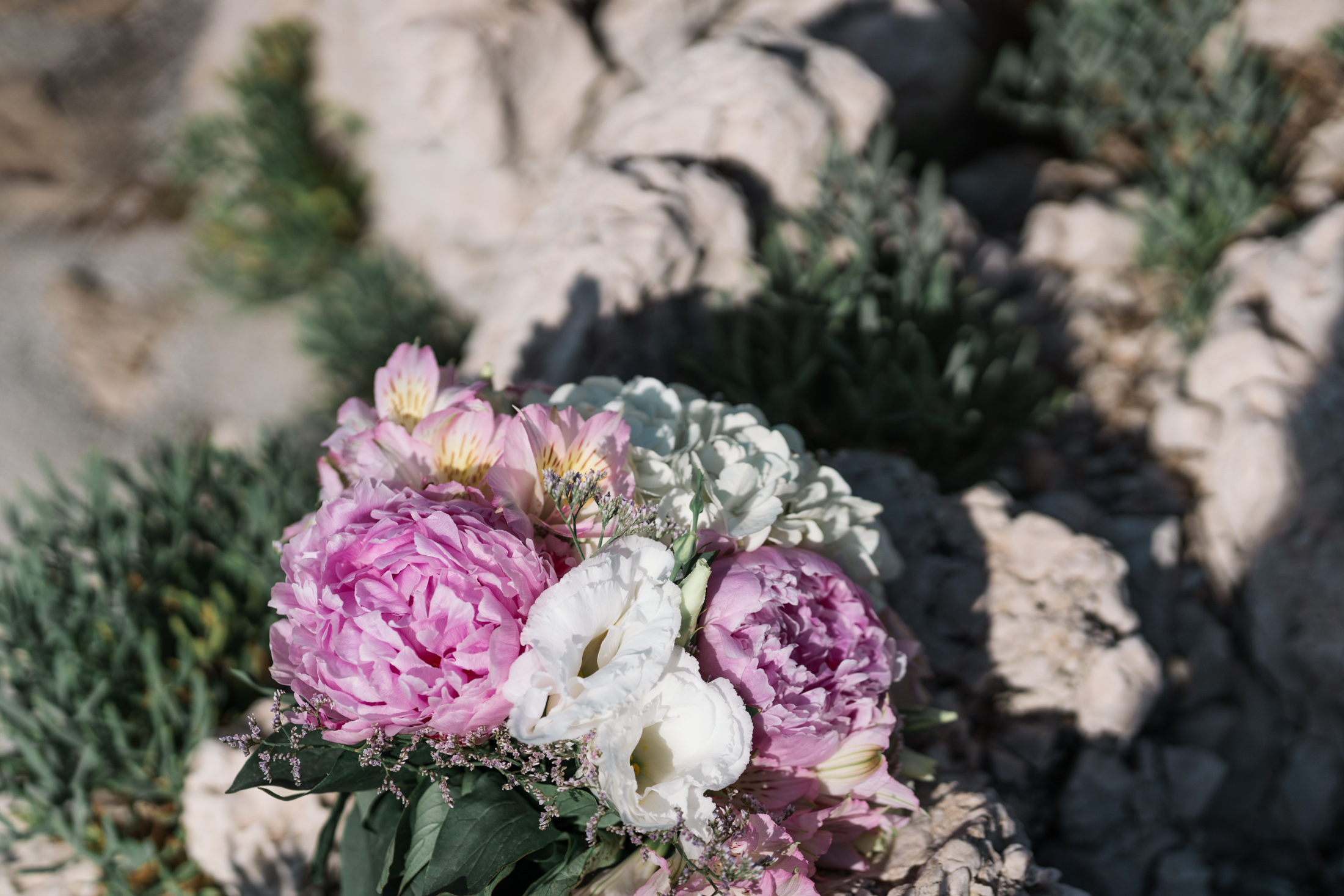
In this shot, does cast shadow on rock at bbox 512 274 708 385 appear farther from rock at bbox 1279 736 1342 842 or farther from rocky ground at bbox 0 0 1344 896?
rock at bbox 1279 736 1342 842

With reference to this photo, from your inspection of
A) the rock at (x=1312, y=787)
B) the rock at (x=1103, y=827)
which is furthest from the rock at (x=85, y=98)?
the rock at (x=1312, y=787)

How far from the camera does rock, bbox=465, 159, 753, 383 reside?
2.26m

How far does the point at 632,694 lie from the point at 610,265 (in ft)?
4.69

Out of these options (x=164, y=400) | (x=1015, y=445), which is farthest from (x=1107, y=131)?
(x=164, y=400)

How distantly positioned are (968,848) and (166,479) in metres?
2.38

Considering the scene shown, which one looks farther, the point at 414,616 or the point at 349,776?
the point at 349,776

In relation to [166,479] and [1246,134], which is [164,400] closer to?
[166,479]

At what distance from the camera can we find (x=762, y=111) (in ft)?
8.16

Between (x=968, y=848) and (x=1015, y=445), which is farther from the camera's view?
(x=1015, y=445)

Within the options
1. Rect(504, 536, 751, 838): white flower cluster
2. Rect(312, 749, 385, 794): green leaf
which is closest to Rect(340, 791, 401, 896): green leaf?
Rect(312, 749, 385, 794): green leaf

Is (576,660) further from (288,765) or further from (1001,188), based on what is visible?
(1001,188)

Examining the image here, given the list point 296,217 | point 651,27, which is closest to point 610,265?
point 651,27

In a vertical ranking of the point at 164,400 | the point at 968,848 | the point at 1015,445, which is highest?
the point at 968,848

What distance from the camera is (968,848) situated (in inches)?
54.2
